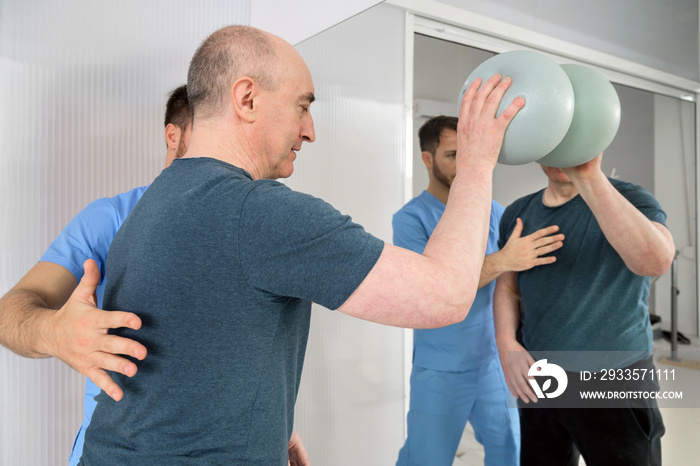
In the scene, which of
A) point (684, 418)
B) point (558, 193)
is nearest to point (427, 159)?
point (558, 193)

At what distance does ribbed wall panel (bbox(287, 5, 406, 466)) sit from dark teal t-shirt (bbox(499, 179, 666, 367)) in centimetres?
45

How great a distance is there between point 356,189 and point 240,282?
0.94 metres

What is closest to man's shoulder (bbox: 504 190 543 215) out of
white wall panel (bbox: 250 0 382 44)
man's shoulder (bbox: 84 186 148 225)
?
white wall panel (bbox: 250 0 382 44)

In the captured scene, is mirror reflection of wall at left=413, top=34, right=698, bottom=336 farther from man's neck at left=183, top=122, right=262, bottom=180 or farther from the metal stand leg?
man's neck at left=183, top=122, right=262, bottom=180

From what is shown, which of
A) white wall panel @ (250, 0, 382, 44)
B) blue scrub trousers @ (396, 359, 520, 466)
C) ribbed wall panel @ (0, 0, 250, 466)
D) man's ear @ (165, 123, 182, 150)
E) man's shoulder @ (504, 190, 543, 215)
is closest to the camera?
man's shoulder @ (504, 190, 543, 215)

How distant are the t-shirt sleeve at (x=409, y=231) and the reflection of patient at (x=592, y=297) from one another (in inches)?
11.3

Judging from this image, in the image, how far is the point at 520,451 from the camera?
1188 millimetres

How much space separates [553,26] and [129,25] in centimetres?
178

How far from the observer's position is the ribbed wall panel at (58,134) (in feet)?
6.70

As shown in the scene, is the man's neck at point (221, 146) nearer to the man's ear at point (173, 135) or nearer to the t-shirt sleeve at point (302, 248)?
the t-shirt sleeve at point (302, 248)

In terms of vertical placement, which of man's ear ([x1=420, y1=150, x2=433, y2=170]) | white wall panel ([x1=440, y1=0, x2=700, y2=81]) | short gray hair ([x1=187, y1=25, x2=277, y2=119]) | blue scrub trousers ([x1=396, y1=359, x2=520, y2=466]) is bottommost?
blue scrub trousers ([x1=396, y1=359, x2=520, y2=466])

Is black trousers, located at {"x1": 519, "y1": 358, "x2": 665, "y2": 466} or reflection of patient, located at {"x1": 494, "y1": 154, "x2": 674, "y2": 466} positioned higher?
reflection of patient, located at {"x1": 494, "y1": 154, "x2": 674, "y2": 466}

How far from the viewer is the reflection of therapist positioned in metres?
1.21

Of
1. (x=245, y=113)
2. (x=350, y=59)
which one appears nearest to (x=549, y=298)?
(x=245, y=113)
